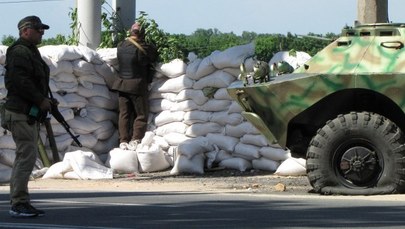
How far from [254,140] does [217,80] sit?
120 centimetres

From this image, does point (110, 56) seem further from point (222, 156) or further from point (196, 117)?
point (222, 156)

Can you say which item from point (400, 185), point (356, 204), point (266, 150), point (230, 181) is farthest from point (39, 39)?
point (266, 150)

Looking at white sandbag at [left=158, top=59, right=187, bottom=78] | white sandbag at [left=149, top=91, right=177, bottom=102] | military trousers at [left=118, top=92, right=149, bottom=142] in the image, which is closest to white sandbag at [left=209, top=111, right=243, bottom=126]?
white sandbag at [left=149, top=91, right=177, bottom=102]

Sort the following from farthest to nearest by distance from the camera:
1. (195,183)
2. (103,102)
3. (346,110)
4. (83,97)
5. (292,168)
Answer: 1. (103,102)
2. (83,97)
3. (292,168)
4. (195,183)
5. (346,110)

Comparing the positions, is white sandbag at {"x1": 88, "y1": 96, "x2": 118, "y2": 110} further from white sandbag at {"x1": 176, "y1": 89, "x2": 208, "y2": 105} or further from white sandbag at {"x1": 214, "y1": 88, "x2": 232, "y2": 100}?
white sandbag at {"x1": 214, "y1": 88, "x2": 232, "y2": 100}

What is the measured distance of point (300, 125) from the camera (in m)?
13.4

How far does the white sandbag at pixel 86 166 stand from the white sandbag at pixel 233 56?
2.27m

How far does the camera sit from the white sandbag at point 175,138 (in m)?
17.8

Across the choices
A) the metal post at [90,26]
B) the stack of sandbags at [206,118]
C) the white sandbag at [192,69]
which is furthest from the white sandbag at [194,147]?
the metal post at [90,26]

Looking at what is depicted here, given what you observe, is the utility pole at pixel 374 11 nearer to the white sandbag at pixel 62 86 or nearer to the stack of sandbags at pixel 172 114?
the stack of sandbags at pixel 172 114

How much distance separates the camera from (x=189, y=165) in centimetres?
1695

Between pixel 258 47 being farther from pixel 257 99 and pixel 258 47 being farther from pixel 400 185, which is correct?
pixel 400 185

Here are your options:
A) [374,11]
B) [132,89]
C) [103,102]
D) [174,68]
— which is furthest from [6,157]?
[374,11]

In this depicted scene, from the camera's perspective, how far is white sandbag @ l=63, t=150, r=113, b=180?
1647 cm
